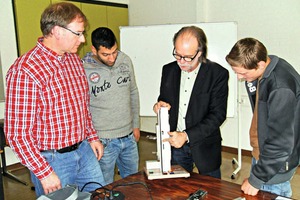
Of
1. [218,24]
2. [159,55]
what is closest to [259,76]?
[218,24]

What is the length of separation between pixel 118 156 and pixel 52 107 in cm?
87

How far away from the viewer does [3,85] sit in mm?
3604

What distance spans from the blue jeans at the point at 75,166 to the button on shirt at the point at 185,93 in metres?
0.56

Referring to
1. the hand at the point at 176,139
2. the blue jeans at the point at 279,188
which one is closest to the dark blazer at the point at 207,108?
the hand at the point at 176,139

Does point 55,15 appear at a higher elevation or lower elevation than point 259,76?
higher

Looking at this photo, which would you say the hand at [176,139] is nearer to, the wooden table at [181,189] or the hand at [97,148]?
the wooden table at [181,189]

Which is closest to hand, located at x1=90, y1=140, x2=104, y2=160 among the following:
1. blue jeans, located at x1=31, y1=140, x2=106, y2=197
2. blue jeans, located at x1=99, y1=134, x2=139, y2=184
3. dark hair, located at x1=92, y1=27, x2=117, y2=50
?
blue jeans, located at x1=31, y1=140, x2=106, y2=197

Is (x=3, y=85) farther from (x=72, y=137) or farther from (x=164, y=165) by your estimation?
(x=164, y=165)

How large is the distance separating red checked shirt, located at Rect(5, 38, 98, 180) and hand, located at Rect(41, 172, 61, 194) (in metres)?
0.02

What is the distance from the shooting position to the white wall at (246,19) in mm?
3422

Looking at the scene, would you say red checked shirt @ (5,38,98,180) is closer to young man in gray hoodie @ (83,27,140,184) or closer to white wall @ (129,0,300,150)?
young man in gray hoodie @ (83,27,140,184)

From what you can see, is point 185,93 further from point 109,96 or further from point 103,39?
point 103,39

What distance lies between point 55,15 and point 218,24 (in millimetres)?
2434

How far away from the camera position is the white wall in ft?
11.2
